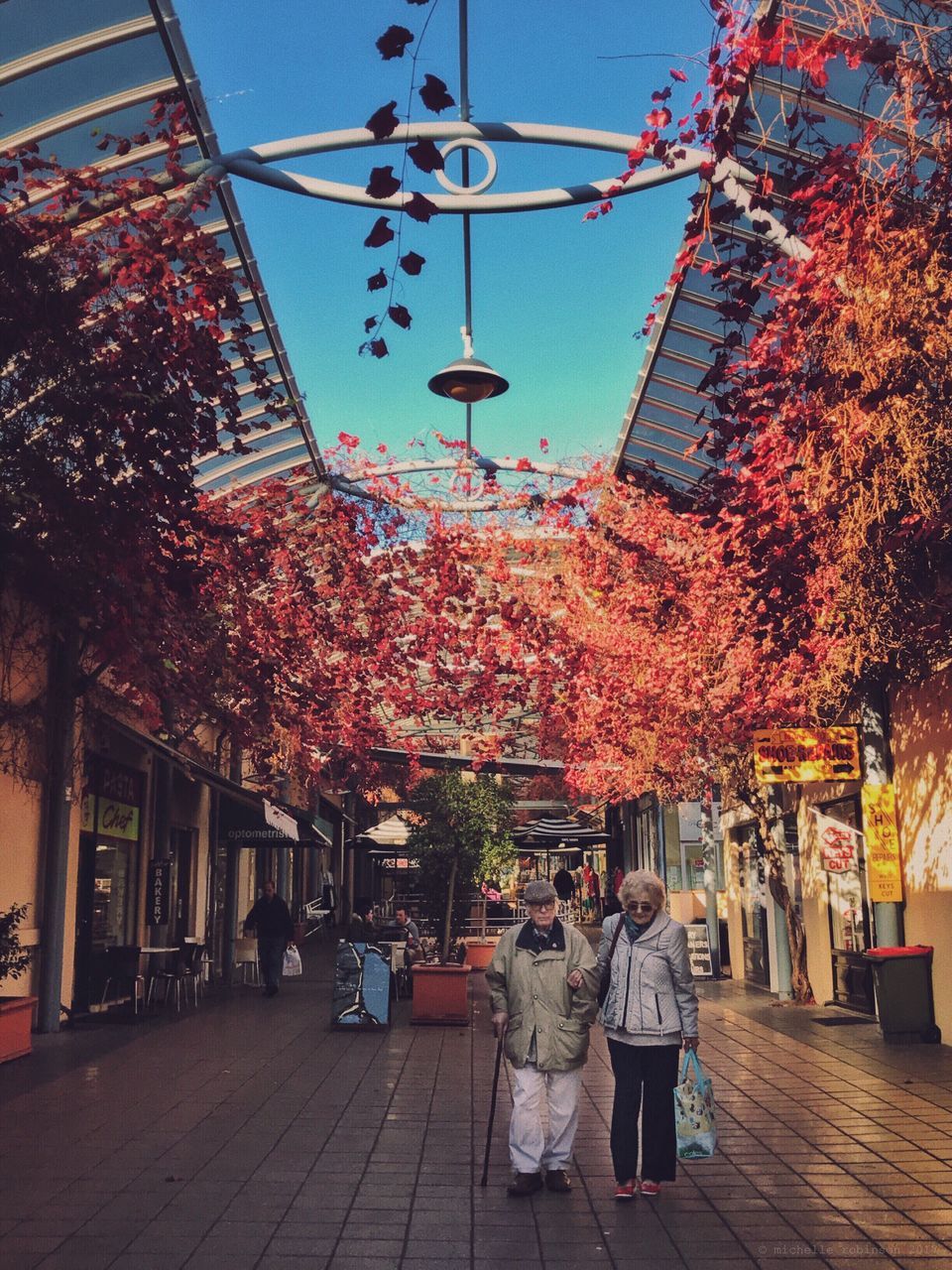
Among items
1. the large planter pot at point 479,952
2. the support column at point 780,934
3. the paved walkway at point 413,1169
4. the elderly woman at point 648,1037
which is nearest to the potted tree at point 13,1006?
the paved walkway at point 413,1169

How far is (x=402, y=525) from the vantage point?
69.3ft

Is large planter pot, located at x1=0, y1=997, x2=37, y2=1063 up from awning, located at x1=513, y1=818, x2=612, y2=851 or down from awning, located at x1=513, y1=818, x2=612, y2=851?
down

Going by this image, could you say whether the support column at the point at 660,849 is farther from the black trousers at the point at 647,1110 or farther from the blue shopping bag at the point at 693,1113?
the blue shopping bag at the point at 693,1113

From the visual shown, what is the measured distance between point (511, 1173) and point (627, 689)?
11301mm

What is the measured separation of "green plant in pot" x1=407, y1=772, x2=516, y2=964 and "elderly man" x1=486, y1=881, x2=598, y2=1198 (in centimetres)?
1308

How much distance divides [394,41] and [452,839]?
54.9 ft

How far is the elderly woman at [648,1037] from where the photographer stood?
662 cm

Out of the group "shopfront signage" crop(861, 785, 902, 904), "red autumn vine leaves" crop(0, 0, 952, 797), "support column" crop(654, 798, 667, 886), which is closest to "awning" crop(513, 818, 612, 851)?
"support column" crop(654, 798, 667, 886)

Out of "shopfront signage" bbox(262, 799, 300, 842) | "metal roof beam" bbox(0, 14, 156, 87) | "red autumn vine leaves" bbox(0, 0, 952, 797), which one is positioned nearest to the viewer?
"red autumn vine leaves" bbox(0, 0, 952, 797)

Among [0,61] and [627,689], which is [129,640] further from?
[627,689]

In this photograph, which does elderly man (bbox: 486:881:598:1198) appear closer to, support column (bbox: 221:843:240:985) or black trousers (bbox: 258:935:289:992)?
black trousers (bbox: 258:935:289:992)

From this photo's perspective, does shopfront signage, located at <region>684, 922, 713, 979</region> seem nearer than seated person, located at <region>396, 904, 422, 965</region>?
No

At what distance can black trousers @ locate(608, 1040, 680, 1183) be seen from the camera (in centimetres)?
663

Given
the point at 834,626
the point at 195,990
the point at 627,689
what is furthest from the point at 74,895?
the point at 834,626
